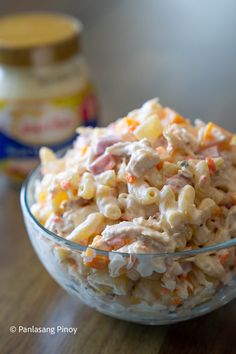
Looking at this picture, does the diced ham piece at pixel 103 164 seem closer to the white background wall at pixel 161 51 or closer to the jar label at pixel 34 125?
the jar label at pixel 34 125

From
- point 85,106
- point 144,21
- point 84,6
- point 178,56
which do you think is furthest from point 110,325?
point 84,6

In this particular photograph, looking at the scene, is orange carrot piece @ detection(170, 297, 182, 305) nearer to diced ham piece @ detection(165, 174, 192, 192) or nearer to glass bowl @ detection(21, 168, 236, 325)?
glass bowl @ detection(21, 168, 236, 325)

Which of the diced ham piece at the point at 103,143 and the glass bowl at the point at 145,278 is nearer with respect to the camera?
the glass bowl at the point at 145,278

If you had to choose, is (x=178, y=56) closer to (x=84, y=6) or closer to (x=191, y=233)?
(x=84, y=6)

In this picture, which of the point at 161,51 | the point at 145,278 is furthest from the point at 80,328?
the point at 161,51

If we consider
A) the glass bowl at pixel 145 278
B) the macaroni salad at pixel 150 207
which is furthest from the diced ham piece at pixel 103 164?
the glass bowl at pixel 145 278

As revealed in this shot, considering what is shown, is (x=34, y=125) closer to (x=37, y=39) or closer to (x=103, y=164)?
(x=37, y=39)
